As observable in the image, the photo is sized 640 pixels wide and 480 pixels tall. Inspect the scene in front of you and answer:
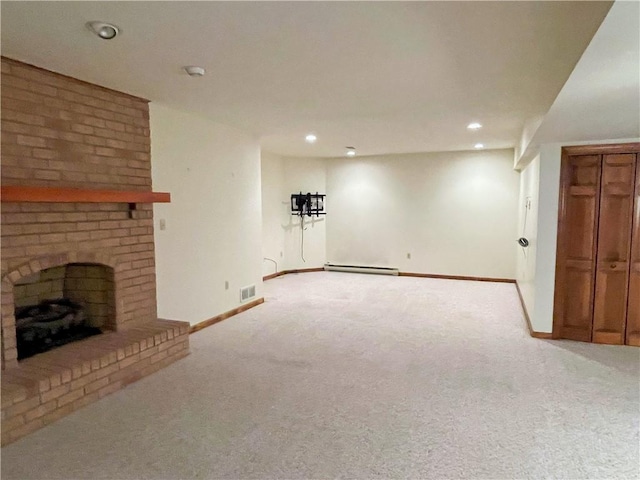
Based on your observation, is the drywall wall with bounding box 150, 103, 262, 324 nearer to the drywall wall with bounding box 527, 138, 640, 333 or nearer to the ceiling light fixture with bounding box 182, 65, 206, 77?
the ceiling light fixture with bounding box 182, 65, 206, 77

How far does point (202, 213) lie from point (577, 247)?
3885 millimetres

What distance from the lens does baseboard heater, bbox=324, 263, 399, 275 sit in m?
7.86

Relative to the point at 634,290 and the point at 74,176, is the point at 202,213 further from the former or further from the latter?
the point at 634,290

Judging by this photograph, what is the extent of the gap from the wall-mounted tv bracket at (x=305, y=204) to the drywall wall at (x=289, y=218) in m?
0.09

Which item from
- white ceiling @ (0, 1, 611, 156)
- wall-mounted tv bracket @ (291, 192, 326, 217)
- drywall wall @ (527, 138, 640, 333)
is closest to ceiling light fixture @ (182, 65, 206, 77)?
white ceiling @ (0, 1, 611, 156)

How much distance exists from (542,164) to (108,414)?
14.0 feet

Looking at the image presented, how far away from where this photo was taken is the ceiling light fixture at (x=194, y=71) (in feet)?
9.09

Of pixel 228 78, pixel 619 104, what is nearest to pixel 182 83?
pixel 228 78

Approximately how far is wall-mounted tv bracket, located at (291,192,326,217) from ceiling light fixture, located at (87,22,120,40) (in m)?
5.71

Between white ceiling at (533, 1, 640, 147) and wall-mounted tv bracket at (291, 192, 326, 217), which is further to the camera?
wall-mounted tv bracket at (291, 192, 326, 217)

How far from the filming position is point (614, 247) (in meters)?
3.98

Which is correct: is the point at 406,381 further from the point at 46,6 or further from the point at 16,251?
the point at 46,6

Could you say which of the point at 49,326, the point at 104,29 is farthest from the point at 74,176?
the point at 104,29

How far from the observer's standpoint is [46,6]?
1.93 m
